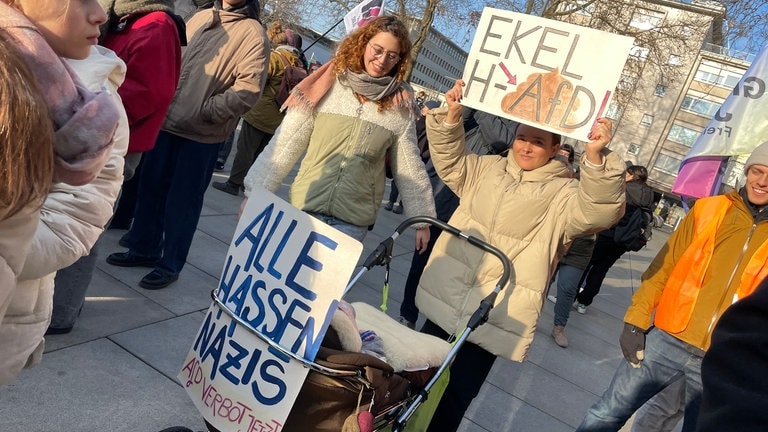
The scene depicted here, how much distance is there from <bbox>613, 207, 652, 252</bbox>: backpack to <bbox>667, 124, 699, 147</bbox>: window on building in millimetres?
48629

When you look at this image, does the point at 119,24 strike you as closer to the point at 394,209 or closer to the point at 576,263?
the point at 576,263

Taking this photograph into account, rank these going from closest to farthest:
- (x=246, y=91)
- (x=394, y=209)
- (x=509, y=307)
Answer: (x=509, y=307) < (x=246, y=91) < (x=394, y=209)

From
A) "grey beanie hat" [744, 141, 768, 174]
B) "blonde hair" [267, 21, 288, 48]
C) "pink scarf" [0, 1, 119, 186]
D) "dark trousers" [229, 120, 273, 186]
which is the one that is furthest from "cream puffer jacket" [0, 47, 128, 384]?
"blonde hair" [267, 21, 288, 48]

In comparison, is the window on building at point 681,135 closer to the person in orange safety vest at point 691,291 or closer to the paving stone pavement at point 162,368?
the paving stone pavement at point 162,368

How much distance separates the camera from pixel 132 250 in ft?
14.0

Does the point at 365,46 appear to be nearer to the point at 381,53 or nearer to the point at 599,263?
the point at 381,53

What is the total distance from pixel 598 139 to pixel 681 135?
5325 cm

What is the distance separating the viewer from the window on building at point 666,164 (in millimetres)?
49312

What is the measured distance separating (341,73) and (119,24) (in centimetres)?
127

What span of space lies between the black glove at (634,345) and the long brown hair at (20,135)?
110 inches

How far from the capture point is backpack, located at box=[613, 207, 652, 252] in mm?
6098

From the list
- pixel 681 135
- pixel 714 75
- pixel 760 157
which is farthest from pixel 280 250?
pixel 714 75

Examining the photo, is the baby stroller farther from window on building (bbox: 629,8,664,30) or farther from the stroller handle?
window on building (bbox: 629,8,664,30)

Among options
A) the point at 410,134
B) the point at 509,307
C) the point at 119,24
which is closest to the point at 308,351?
the point at 509,307
